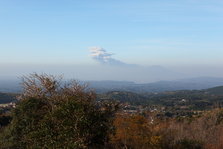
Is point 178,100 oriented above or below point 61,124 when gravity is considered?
below

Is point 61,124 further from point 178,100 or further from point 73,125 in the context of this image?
point 178,100

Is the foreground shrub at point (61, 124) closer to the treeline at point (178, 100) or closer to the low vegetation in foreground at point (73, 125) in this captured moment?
the low vegetation in foreground at point (73, 125)

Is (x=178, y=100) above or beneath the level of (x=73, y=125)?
beneath

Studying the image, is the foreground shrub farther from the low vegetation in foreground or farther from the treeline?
the treeline

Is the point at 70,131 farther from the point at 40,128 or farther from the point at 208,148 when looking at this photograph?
the point at 208,148

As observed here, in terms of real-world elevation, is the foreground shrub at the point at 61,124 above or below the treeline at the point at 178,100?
above

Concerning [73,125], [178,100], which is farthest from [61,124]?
[178,100]

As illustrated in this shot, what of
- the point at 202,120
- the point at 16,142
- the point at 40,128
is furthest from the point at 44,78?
the point at 202,120

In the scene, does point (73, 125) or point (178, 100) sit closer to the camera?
point (73, 125)

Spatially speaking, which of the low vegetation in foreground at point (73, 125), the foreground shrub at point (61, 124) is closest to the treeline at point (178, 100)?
the low vegetation in foreground at point (73, 125)

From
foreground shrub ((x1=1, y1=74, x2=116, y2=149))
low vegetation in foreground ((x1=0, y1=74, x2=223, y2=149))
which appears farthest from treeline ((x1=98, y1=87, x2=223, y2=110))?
foreground shrub ((x1=1, y1=74, x2=116, y2=149))

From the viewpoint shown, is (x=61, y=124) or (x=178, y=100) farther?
(x=178, y=100)
